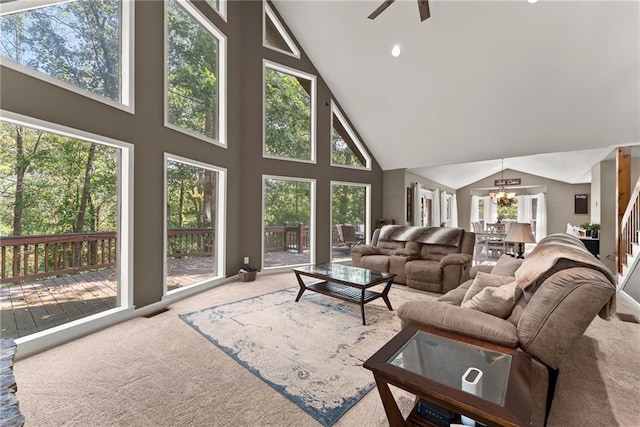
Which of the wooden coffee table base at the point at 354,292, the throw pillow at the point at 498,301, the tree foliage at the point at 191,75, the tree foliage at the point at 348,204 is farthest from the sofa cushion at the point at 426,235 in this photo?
the tree foliage at the point at 191,75

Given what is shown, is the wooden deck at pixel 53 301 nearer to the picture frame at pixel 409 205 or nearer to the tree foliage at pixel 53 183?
the tree foliage at pixel 53 183

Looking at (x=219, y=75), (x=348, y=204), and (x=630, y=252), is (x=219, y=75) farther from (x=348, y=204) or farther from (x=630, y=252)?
(x=630, y=252)

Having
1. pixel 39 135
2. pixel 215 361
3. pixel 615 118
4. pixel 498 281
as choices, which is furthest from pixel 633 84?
pixel 39 135

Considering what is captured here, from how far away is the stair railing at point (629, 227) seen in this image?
3885mm

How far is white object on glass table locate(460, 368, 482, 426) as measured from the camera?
125cm

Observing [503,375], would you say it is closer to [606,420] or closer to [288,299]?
[606,420]

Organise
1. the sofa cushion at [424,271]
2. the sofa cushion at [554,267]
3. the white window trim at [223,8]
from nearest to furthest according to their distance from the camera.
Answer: the sofa cushion at [554,267]
the sofa cushion at [424,271]
the white window trim at [223,8]

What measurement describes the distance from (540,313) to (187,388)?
7.57 ft

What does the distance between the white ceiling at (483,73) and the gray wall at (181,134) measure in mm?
1129

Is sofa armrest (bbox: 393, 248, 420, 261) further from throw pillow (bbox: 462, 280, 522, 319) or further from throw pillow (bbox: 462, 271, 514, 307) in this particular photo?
throw pillow (bbox: 462, 280, 522, 319)

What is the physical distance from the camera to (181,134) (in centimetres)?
390

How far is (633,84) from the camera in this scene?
12.6 feet

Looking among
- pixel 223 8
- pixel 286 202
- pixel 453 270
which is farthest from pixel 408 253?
pixel 223 8

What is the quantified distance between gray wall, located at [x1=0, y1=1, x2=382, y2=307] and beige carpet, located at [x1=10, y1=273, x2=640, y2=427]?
3.29 ft
